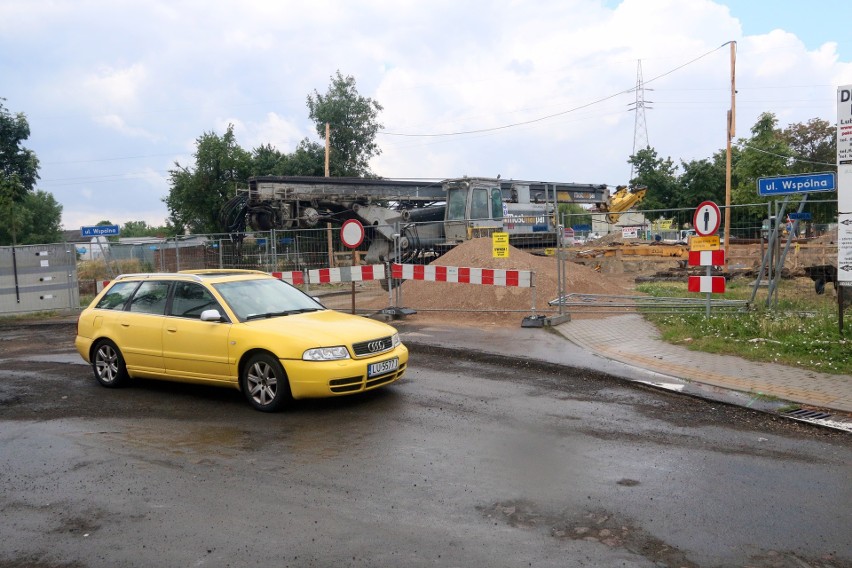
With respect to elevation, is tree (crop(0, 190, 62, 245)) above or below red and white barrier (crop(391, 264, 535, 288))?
above

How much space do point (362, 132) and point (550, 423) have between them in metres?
39.8

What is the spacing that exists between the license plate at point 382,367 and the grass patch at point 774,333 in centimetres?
536

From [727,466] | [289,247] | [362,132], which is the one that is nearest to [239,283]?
[727,466]

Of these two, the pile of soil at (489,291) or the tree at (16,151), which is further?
the tree at (16,151)

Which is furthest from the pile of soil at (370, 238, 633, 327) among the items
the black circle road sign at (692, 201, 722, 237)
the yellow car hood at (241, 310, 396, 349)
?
the yellow car hood at (241, 310, 396, 349)

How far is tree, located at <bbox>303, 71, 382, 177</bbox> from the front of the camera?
144 ft

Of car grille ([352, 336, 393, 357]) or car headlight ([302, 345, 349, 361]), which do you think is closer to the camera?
car headlight ([302, 345, 349, 361])

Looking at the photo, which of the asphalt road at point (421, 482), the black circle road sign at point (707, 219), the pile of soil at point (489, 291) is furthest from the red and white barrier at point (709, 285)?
the asphalt road at point (421, 482)

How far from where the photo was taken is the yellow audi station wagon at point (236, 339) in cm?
730

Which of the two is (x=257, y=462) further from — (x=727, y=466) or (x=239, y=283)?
(x=727, y=466)

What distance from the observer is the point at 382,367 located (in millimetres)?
7668

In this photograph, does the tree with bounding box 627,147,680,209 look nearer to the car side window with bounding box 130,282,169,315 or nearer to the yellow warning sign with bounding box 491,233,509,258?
the yellow warning sign with bounding box 491,233,509,258

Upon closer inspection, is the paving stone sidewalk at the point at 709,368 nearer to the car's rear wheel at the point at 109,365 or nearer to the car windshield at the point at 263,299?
the car windshield at the point at 263,299

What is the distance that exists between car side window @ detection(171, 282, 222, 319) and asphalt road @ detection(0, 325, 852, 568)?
3.41 ft
